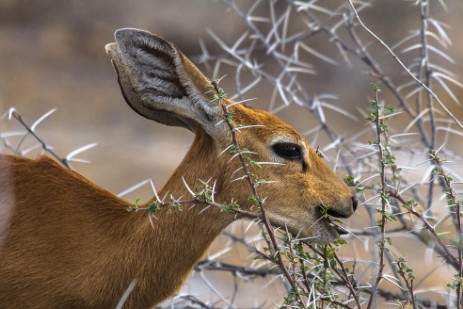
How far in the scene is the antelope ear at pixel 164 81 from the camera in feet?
13.0

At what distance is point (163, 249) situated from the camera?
13.3 ft

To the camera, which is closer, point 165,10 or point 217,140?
point 217,140

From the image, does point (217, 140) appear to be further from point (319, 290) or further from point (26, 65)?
point (26, 65)

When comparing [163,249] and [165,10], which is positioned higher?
[165,10]

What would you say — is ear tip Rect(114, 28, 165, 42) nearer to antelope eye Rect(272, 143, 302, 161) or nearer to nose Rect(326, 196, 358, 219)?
antelope eye Rect(272, 143, 302, 161)

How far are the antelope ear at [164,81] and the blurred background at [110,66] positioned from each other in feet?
23.8

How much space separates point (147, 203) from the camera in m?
4.07

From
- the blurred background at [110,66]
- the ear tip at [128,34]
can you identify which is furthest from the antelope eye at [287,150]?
the blurred background at [110,66]

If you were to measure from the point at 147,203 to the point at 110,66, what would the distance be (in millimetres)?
8907

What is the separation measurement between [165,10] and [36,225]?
9444mm

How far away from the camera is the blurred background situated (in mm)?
11875

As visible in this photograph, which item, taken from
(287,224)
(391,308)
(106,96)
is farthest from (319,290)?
(106,96)

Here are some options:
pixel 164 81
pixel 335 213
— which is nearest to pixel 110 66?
pixel 164 81

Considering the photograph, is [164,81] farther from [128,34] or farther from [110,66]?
[110,66]
